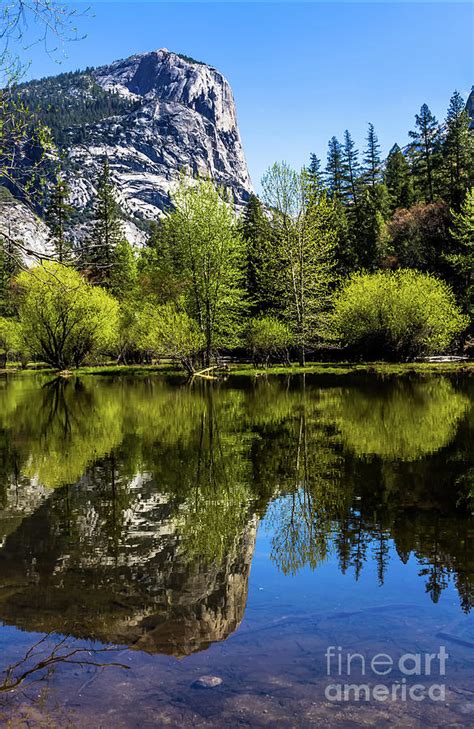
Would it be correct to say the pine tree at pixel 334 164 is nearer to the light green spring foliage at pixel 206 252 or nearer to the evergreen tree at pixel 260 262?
the evergreen tree at pixel 260 262

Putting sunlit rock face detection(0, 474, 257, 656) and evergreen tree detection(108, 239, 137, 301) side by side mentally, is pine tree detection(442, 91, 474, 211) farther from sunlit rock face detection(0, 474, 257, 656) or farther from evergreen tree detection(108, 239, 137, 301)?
sunlit rock face detection(0, 474, 257, 656)

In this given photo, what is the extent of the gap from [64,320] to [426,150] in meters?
59.4

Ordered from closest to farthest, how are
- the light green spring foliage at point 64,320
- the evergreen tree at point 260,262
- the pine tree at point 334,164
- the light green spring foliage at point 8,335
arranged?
the light green spring foliage at point 64,320, the evergreen tree at point 260,262, the light green spring foliage at point 8,335, the pine tree at point 334,164

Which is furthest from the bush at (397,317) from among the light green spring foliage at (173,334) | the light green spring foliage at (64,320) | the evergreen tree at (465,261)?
the light green spring foliage at (64,320)

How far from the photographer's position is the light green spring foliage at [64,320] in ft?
159

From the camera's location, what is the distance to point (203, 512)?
8953 millimetres

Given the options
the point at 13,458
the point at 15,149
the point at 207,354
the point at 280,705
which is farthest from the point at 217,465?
the point at 207,354

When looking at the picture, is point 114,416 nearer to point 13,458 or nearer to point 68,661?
point 13,458

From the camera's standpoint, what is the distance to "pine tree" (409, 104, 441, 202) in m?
79.8

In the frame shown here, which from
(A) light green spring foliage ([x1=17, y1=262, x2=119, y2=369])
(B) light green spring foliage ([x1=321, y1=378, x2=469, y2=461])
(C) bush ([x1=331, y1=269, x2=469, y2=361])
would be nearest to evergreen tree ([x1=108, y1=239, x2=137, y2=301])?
(A) light green spring foliage ([x1=17, y1=262, x2=119, y2=369])

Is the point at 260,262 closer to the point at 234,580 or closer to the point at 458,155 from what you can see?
the point at 458,155

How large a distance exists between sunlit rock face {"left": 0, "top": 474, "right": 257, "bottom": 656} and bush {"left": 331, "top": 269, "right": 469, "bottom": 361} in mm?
40314

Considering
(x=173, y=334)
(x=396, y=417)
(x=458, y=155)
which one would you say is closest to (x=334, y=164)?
(x=458, y=155)

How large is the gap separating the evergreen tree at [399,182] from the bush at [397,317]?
125 ft
